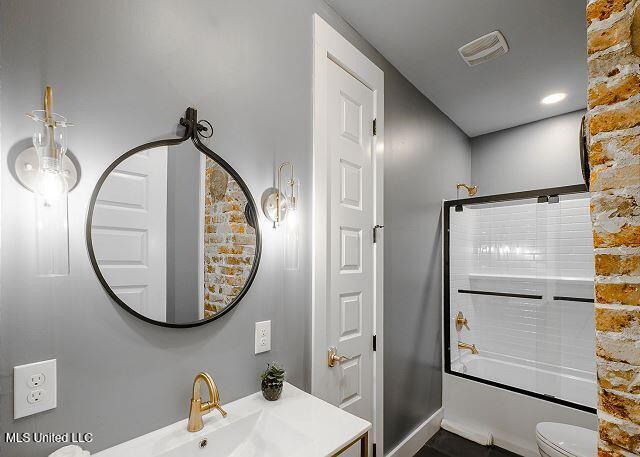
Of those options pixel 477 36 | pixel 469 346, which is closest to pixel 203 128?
pixel 477 36

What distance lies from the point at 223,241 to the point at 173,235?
19cm

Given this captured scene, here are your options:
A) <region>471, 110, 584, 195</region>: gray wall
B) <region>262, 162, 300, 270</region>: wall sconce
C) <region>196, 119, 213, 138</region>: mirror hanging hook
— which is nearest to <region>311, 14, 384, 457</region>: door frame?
<region>262, 162, 300, 270</region>: wall sconce

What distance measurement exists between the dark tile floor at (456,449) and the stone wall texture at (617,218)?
75.5 inches

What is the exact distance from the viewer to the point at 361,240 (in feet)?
6.37

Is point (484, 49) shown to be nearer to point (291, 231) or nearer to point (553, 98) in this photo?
point (553, 98)

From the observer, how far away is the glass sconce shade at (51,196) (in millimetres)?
809

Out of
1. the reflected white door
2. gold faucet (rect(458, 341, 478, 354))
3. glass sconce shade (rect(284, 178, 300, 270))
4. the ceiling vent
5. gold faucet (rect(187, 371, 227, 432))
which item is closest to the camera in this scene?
gold faucet (rect(187, 371, 227, 432))

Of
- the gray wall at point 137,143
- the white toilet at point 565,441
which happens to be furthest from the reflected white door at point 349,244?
the white toilet at point 565,441

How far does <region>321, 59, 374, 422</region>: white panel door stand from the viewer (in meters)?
1.72

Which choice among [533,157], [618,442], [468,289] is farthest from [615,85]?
[533,157]

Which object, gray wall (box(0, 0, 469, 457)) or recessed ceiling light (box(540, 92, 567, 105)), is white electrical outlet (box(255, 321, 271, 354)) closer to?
gray wall (box(0, 0, 469, 457))

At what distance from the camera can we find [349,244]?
6.06 feet

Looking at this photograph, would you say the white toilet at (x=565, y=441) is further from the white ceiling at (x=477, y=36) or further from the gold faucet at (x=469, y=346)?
the white ceiling at (x=477, y=36)

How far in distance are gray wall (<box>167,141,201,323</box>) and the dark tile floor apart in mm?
2214
